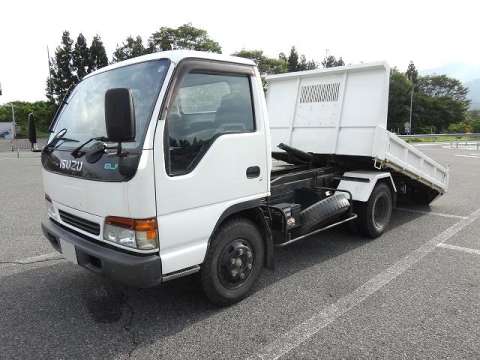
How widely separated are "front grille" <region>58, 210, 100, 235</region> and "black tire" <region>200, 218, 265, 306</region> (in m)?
0.93

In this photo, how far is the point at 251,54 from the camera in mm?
44875

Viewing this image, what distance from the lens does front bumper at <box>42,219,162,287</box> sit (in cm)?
259

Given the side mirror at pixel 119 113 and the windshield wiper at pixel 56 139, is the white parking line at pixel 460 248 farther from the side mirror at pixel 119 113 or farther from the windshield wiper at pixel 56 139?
the windshield wiper at pixel 56 139

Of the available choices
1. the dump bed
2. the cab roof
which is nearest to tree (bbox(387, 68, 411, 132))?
the dump bed

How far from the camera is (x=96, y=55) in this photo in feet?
168

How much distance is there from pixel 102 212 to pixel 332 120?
3738 millimetres

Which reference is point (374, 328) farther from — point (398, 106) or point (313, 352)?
point (398, 106)

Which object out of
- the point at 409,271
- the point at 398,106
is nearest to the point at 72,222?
the point at 409,271

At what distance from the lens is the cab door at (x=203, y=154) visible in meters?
2.72

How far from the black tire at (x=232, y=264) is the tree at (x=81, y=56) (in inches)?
2097

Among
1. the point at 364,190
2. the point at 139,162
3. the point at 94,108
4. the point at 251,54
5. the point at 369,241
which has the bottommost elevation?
the point at 369,241

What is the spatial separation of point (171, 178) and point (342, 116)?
134 inches

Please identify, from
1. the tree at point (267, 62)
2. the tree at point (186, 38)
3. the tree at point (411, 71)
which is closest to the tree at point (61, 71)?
the tree at point (186, 38)

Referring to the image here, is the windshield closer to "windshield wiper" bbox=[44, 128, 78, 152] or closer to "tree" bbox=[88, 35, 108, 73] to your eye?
"windshield wiper" bbox=[44, 128, 78, 152]
